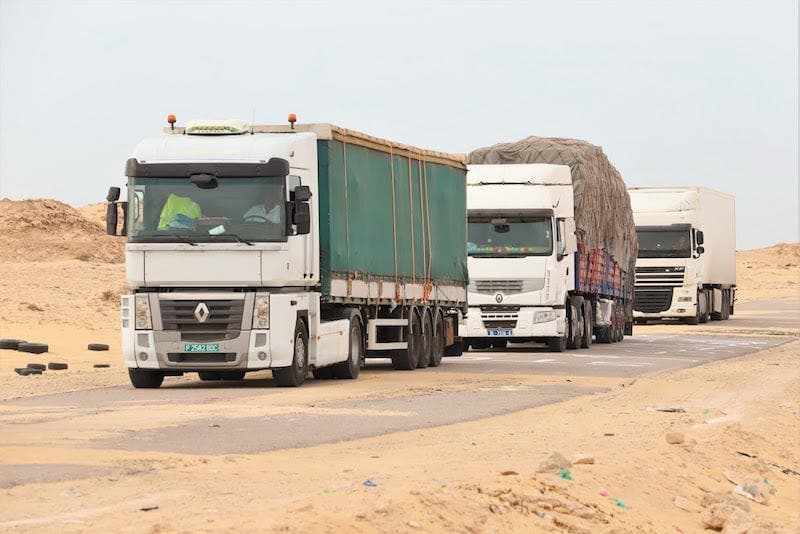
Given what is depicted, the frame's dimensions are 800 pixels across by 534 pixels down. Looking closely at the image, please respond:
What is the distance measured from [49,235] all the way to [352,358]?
62.5 m

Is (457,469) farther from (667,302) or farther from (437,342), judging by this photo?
(667,302)

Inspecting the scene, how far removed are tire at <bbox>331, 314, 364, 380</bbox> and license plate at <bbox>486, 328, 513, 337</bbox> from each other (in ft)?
32.7

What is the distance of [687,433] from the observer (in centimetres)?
1709

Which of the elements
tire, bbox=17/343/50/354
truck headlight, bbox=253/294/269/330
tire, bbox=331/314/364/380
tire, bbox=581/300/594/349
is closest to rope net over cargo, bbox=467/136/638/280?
tire, bbox=581/300/594/349

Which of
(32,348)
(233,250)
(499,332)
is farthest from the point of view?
(499,332)

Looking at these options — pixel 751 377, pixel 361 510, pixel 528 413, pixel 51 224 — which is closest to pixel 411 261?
pixel 751 377

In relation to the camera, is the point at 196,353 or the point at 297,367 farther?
the point at 297,367

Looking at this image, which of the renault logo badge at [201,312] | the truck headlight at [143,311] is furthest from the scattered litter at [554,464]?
the truck headlight at [143,311]

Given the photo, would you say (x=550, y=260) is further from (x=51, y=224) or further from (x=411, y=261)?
(x=51, y=224)

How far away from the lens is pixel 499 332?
36.2 m

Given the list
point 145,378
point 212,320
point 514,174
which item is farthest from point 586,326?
point 212,320

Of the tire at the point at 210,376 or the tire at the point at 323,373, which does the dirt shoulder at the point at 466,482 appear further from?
the tire at the point at 210,376

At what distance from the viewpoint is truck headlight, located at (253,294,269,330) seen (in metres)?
23.0

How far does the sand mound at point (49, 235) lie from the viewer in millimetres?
80750
